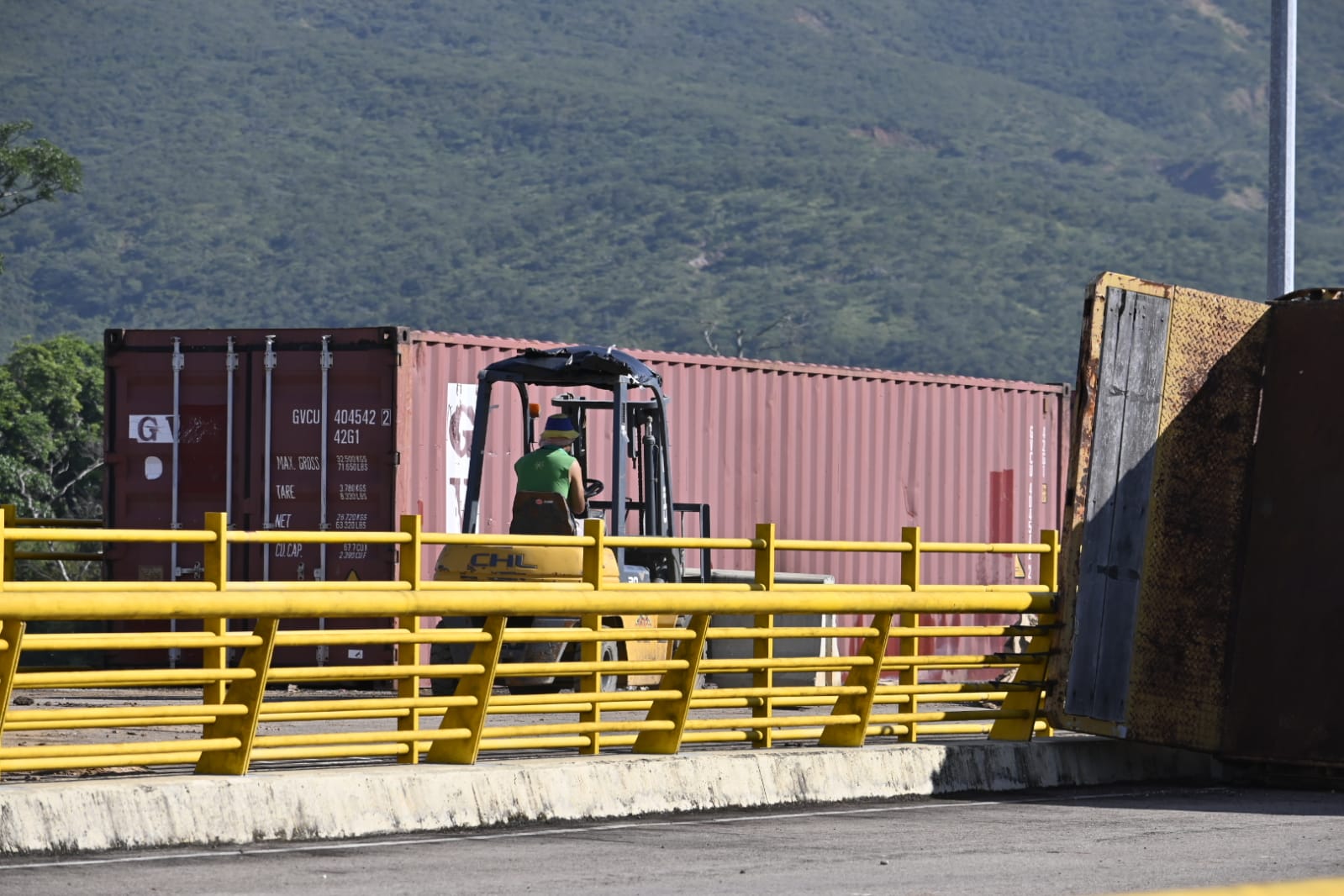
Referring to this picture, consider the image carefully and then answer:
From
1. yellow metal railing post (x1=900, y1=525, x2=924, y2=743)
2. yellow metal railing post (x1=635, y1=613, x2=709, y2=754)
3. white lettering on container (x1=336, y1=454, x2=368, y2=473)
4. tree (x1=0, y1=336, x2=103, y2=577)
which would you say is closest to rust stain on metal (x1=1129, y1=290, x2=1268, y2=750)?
yellow metal railing post (x1=900, y1=525, x2=924, y2=743)

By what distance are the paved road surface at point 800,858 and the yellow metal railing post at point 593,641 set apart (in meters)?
0.72

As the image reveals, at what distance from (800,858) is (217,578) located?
2.79 metres

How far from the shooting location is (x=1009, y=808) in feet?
39.0

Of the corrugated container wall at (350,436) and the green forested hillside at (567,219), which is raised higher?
the green forested hillside at (567,219)

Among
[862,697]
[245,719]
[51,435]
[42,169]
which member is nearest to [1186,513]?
[862,697]

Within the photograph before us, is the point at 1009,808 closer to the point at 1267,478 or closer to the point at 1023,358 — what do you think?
the point at 1267,478

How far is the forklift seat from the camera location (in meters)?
15.5

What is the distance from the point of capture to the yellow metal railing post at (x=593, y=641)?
1139 centimetres

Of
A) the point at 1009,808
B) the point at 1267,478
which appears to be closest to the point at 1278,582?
the point at 1267,478

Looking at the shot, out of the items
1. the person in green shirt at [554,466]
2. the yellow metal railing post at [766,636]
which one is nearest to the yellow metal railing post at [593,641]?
the yellow metal railing post at [766,636]

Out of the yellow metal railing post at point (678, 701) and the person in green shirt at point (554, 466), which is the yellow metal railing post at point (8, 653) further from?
the person in green shirt at point (554, 466)

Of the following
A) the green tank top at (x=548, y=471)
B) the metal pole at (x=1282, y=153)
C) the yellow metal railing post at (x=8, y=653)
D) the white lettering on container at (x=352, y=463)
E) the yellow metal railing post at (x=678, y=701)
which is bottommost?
the yellow metal railing post at (x=678, y=701)

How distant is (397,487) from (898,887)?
11.0 meters

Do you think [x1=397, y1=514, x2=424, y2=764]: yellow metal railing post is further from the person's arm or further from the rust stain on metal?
the rust stain on metal
